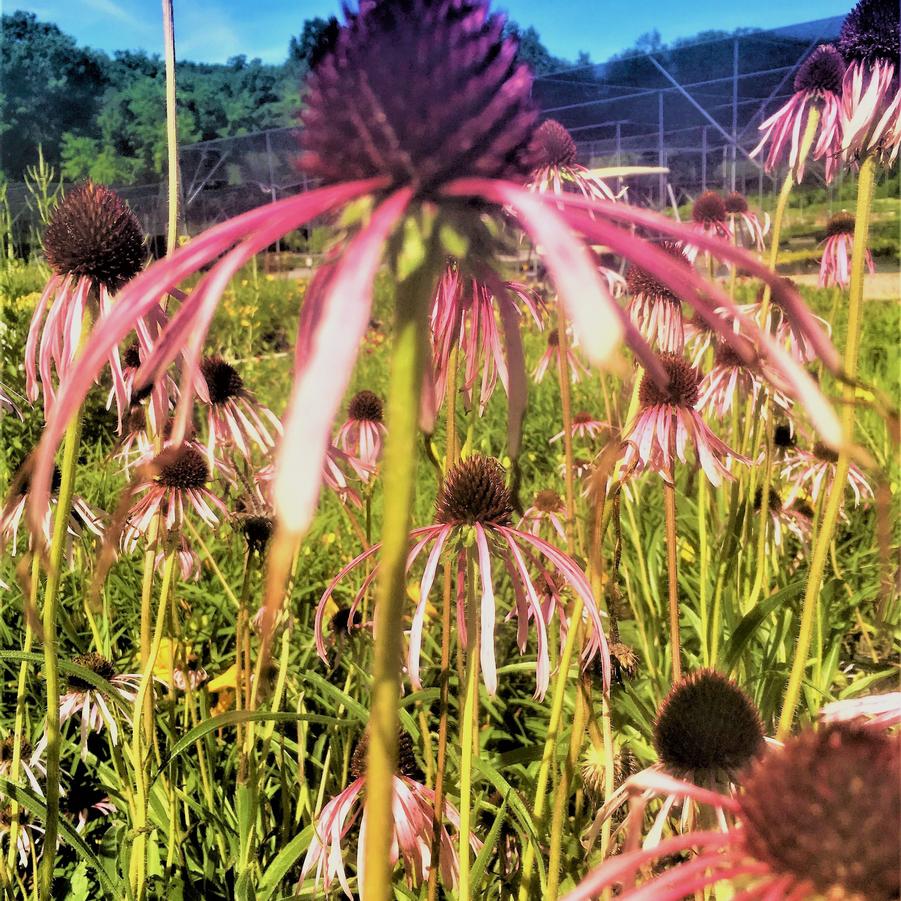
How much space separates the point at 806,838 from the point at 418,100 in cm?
31

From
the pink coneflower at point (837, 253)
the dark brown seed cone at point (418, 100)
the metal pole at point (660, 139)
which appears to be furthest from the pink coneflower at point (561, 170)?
the metal pole at point (660, 139)

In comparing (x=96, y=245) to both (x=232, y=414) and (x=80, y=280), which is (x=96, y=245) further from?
(x=232, y=414)

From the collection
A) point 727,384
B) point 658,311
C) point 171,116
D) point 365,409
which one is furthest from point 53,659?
point 727,384

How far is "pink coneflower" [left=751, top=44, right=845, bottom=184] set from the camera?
112 cm

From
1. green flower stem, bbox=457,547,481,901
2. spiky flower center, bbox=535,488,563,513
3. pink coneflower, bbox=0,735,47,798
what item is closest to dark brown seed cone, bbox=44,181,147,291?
green flower stem, bbox=457,547,481,901

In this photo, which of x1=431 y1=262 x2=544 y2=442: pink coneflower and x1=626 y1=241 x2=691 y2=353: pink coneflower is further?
x1=626 y1=241 x2=691 y2=353: pink coneflower

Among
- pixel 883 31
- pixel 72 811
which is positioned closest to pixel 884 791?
pixel 883 31

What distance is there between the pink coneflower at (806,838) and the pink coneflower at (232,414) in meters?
0.90

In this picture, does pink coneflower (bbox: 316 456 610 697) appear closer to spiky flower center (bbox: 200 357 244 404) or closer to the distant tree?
spiky flower center (bbox: 200 357 244 404)

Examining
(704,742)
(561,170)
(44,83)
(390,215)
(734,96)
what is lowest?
(704,742)

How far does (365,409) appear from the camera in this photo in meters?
1.53

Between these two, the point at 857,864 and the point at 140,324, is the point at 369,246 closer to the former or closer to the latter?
the point at 857,864

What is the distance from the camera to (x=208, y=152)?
8.44 metres

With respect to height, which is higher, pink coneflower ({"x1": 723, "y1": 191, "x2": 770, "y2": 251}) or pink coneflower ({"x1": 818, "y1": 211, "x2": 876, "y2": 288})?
pink coneflower ({"x1": 723, "y1": 191, "x2": 770, "y2": 251})
